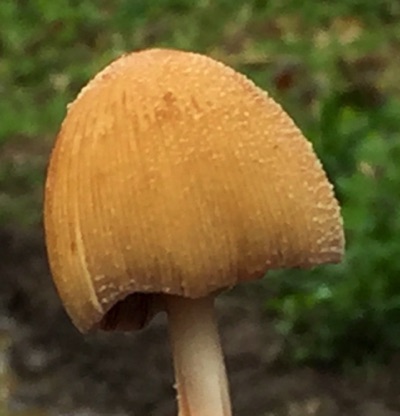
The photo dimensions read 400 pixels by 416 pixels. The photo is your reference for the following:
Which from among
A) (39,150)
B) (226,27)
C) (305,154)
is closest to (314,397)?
(305,154)

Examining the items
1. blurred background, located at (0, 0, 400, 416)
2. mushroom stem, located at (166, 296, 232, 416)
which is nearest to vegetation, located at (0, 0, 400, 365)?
blurred background, located at (0, 0, 400, 416)

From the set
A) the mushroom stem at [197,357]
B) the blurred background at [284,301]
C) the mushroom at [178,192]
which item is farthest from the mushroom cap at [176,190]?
the blurred background at [284,301]

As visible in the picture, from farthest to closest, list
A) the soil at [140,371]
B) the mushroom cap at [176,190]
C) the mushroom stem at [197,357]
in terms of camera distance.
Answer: the soil at [140,371], the mushroom stem at [197,357], the mushroom cap at [176,190]

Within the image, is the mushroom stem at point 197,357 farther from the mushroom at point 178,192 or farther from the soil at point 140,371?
the soil at point 140,371

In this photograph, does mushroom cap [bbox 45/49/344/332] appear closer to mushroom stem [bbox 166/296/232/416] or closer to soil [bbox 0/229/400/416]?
mushroom stem [bbox 166/296/232/416]

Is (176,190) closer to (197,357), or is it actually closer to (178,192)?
(178,192)

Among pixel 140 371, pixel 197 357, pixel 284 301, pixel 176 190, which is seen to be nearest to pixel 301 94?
pixel 284 301
